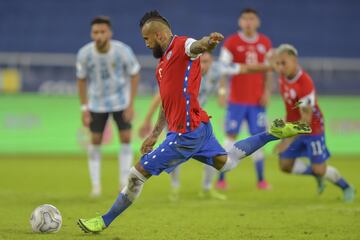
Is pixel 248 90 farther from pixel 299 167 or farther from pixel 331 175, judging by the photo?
pixel 331 175

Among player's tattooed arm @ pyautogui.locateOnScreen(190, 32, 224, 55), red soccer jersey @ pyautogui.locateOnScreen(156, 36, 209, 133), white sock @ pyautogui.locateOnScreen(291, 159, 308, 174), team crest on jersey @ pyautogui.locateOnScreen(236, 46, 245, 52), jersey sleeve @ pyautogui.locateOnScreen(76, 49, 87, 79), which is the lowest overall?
white sock @ pyautogui.locateOnScreen(291, 159, 308, 174)

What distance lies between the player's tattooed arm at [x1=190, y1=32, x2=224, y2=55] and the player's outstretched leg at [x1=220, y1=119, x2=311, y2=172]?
54.7 inches

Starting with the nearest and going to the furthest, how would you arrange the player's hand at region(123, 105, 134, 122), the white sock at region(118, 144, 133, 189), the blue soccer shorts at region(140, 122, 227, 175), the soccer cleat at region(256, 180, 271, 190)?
the blue soccer shorts at region(140, 122, 227, 175) → the player's hand at region(123, 105, 134, 122) → the white sock at region(118, 144, 133, 189) → the soccer cleat at region(256, 180, 271, 190)

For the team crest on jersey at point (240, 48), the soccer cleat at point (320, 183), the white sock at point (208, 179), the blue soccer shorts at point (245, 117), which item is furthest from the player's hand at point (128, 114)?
the soccer cleat at point (320, 183)

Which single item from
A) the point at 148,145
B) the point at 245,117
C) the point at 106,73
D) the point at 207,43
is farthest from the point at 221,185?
the point at 207,43

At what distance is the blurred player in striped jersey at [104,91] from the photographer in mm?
11469

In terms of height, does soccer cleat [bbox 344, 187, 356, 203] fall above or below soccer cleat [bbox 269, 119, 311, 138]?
below

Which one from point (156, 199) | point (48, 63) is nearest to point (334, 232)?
point (156, 199)

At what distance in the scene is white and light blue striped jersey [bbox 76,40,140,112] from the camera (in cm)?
1147

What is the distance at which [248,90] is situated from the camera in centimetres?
1294

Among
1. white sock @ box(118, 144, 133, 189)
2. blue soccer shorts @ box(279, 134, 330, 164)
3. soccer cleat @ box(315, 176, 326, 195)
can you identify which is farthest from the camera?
white sock @ box(118, 144, 133, 189)

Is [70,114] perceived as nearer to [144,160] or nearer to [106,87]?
[106,87]

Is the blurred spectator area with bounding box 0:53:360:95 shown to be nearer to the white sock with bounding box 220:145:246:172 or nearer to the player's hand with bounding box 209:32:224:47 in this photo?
the white sock with bounding box 220:145:246:172

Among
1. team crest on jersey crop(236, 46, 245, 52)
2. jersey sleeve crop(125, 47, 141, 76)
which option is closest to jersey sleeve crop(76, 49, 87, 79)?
jersey sleeve crop(125, 47, 141, 76)
